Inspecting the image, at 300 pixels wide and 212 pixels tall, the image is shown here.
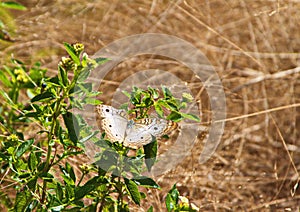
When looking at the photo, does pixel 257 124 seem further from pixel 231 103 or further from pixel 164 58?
pixel 164 58

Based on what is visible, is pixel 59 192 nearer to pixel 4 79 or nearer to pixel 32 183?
pixel 32 183

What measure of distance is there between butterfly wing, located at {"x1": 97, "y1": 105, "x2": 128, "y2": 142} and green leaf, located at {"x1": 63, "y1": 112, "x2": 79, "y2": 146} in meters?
0.11

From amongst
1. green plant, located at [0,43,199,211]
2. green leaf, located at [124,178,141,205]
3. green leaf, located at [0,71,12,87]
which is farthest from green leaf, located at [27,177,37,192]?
green leaf, located at [0,71,12,87]

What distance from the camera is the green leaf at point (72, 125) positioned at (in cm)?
123

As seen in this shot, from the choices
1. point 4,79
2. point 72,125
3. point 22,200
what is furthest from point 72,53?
point 4,79

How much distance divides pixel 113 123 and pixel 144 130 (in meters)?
0.09

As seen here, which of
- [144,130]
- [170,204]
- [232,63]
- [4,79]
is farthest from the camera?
[232,63]

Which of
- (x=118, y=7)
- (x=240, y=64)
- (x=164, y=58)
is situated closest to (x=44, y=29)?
(x=118, y=7)

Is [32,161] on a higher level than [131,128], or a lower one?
lower

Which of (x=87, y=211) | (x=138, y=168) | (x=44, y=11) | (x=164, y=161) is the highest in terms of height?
(x=44, y=11)

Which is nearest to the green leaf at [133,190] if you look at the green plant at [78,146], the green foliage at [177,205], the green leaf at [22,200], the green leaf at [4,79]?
the green plant at [78,146]

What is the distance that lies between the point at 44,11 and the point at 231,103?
1.46 m

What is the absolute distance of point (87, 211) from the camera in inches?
54.8

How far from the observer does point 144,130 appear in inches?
45.2
